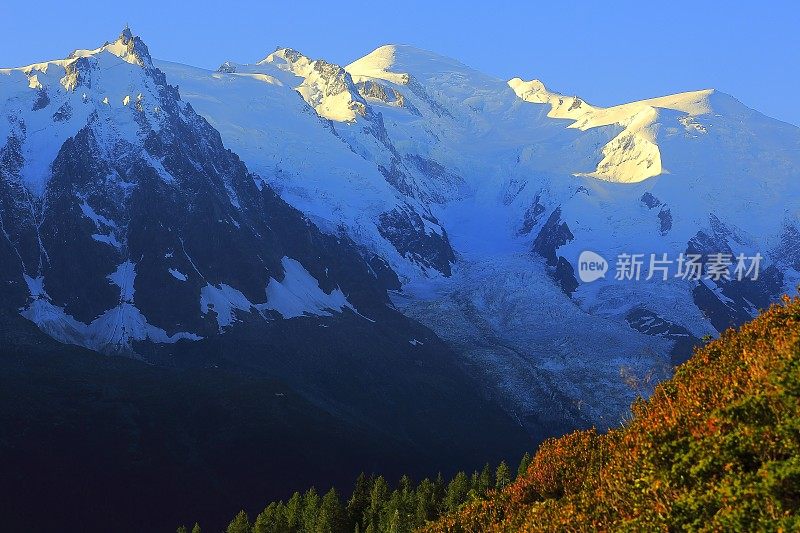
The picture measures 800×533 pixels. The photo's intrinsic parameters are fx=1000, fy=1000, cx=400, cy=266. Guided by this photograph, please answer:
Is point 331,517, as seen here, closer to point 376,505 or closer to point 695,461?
point 376,505

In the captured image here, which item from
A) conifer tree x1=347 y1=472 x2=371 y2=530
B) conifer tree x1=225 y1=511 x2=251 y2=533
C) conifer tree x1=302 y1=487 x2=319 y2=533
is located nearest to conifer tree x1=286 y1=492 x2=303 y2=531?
conifer tree x1=302 y1=487 x2=319 y2=533

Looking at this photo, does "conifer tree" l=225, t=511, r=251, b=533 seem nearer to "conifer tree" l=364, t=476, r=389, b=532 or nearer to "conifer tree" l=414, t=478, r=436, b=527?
"conifer tree" l=364, t=476, r=389, b=532

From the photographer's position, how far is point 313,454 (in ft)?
524

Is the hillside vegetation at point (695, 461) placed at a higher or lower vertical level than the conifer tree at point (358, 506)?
higher

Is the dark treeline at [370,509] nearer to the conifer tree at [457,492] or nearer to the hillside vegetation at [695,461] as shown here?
the conifer tree at [457,492]

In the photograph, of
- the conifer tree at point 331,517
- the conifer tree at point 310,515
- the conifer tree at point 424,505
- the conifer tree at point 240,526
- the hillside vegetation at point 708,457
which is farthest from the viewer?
the conifer tree at point 240,526

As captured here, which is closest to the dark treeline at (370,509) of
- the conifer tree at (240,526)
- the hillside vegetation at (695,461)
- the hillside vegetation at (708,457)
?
the conifer tree at (240,526)

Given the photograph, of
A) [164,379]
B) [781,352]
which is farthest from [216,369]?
[781,352]

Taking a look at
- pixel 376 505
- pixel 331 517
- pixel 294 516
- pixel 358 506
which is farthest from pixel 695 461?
pixel 294 516

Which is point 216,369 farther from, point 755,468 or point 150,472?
point 755,468

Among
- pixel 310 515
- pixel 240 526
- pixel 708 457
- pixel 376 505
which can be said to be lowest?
pixel 240 526

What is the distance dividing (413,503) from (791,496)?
5437cm

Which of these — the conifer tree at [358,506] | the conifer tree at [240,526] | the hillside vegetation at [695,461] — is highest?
the hillside vegetation at [695,461]

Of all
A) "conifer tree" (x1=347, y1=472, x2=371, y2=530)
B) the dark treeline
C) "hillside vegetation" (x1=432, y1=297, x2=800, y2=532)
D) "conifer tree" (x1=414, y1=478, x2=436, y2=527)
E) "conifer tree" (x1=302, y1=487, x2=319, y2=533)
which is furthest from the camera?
"conifer tree" (x1=347, y1=472, x2=371, y2=530)
